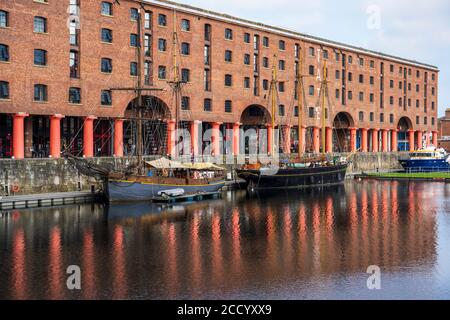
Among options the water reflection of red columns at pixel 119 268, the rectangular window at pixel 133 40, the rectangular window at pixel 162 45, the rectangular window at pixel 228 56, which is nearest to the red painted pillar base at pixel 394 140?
the rectangular window at pixel 228 56

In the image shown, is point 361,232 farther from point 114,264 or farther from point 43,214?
point 43,214

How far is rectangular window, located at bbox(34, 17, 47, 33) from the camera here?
48.0 m

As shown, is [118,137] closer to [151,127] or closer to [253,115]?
[151,127]

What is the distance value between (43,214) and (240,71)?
34036 millimetres

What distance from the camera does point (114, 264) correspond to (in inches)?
942

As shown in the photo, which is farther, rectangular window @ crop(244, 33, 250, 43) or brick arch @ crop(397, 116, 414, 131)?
brick arch @ crop(397, 116, 414, 131)

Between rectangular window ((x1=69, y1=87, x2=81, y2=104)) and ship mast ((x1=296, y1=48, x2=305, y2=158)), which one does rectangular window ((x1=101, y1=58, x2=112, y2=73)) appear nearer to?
rectangular window ((x1=69, y1=87, x2=81, y2=104))

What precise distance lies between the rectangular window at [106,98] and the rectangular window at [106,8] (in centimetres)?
725

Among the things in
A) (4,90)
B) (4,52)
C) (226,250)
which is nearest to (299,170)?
(4,90)

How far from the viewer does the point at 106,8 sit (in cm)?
5272

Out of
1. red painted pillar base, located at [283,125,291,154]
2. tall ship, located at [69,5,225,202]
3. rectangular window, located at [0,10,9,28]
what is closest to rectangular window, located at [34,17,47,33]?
rectangular window, located at [0,10,9,28]

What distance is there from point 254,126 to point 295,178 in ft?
40.0

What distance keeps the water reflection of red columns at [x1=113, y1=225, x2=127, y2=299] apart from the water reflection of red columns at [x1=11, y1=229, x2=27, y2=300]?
3.19 m
